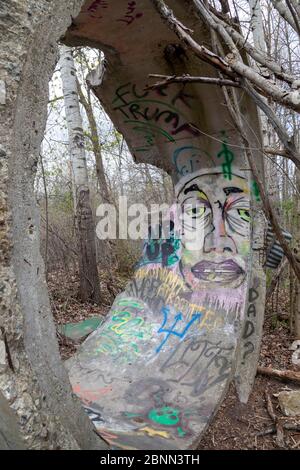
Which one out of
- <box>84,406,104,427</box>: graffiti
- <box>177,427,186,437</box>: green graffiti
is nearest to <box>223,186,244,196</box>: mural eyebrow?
<box>177,427,186,437</box>: green graffiti

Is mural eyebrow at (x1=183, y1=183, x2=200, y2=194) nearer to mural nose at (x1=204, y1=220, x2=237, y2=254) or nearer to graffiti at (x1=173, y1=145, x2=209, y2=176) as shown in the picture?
graffiti at (x1=173, y1=145, x2=209, y2=176)

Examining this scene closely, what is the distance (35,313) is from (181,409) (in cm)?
226

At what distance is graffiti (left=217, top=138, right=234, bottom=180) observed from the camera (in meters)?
4.62

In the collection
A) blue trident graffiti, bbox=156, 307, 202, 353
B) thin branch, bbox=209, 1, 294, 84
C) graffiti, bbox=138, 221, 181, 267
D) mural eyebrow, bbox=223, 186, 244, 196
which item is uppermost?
thin branch, bbox=209, 1, 294, 84

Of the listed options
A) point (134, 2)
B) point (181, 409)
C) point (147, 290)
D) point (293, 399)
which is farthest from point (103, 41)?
point (293, 399)

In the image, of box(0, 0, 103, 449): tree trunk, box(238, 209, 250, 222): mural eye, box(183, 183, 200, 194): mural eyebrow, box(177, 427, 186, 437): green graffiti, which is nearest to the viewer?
box(0, 0, 103, 449): tree trunk

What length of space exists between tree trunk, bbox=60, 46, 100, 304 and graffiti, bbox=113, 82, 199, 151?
2.32 metres

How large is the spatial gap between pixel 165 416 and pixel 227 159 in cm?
277

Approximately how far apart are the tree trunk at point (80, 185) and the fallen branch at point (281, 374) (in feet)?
11.8

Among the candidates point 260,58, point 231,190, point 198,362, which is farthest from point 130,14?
point 198,362

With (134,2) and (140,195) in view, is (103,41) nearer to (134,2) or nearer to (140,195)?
(134,2)

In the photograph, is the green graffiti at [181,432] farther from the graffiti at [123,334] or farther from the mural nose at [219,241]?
the mural nose at [219,241]

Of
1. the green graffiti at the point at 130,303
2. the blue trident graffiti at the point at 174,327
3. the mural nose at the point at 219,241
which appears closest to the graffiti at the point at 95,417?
the blue trident graffiti at the point at 174,327

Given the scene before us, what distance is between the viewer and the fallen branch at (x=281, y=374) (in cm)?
421
